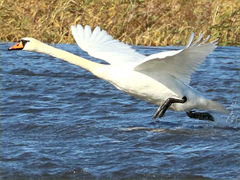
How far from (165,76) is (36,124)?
1.53 metres

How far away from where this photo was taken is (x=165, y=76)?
683 centimetres

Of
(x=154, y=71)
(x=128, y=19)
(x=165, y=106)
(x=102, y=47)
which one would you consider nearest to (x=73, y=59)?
(x=102, y=47)

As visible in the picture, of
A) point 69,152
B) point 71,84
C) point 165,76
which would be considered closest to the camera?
point 69,152

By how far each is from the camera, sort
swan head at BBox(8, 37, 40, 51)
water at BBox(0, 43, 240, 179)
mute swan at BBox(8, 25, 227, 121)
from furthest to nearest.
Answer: swan head at BBox(8, 37, 40, 51)
mute swan at BBox(8, 25, 227, 121)
water at BBox(0, 43, 240, 179)

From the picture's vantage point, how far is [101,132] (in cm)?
679

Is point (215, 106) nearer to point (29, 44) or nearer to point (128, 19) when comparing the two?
point (29, 44)

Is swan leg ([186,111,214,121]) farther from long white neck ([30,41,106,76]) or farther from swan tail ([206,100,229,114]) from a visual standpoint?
long white neck ([30,41,106,76])

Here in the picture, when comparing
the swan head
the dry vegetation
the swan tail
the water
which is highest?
the swan head

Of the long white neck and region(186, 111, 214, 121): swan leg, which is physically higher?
the long white neck

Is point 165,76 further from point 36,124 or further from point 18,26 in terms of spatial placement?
point 18,26

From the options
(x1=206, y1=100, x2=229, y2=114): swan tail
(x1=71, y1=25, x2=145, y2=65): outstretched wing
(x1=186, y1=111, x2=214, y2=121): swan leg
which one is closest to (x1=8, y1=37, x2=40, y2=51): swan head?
(x1=71, y1=25, x2=145, y2=65): outstretched wing

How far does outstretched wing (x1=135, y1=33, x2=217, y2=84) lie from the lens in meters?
5.97

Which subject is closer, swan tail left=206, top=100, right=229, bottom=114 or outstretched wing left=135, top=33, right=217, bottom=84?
outstretched wing left=135, top=33, right=217, bottom=84

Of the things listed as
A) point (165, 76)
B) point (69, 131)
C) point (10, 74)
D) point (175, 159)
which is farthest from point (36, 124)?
point (10, 74)
